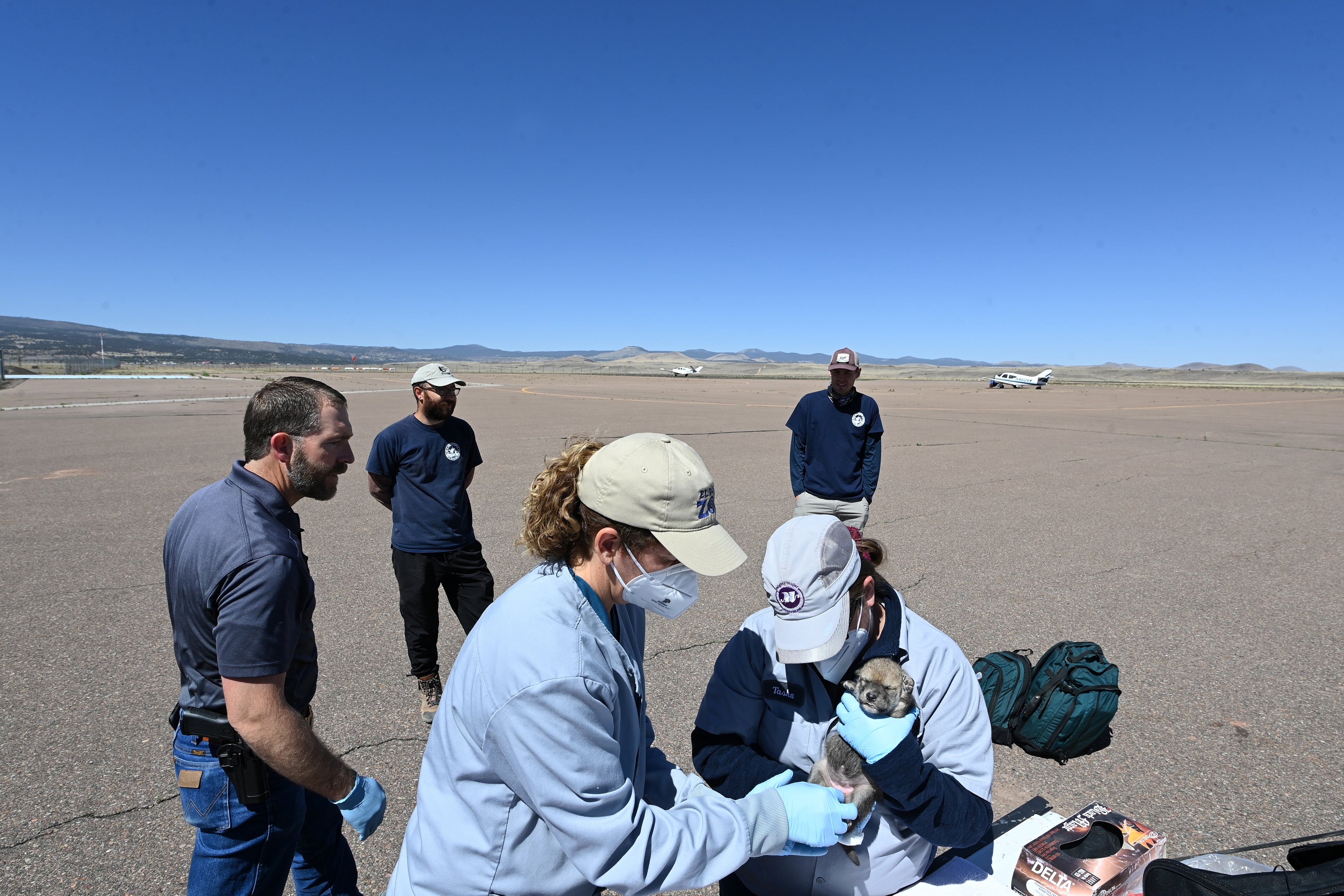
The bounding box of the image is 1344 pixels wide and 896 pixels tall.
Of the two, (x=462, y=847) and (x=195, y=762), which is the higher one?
(x=462, y=847)

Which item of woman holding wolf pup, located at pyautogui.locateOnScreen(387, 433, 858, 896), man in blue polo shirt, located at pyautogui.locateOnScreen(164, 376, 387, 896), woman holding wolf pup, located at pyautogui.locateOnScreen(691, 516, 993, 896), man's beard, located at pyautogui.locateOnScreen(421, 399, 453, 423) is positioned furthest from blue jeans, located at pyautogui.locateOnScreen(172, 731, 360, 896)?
man's beard, located at pyautogui.locateOnScreen(421, 399, 453, 423)

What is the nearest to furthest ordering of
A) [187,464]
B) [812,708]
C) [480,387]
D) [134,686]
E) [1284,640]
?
[812,708]
[134,686]
[1284,640]
[187,464]
[480,387]

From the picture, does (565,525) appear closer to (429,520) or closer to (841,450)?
(429,520)

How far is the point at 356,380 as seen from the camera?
176 feet

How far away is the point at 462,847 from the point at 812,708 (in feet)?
3.88

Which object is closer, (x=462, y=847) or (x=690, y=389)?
(x=462, y=847)

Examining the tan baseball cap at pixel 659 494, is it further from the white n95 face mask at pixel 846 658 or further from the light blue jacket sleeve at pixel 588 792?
the white n95 face mask at pixel 846 658

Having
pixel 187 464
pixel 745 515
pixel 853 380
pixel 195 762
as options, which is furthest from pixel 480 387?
pixel 195 762

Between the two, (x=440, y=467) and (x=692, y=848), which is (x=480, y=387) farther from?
(x=692, y=848)

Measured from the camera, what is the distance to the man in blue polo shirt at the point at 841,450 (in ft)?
19.9

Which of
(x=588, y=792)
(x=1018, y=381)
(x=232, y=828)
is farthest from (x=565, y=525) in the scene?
(x=1018, y=381)

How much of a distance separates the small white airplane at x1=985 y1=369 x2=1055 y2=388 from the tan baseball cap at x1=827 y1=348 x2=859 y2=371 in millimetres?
56401

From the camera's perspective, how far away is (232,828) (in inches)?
80.4

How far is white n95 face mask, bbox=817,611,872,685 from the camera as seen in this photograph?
7.06 ft
